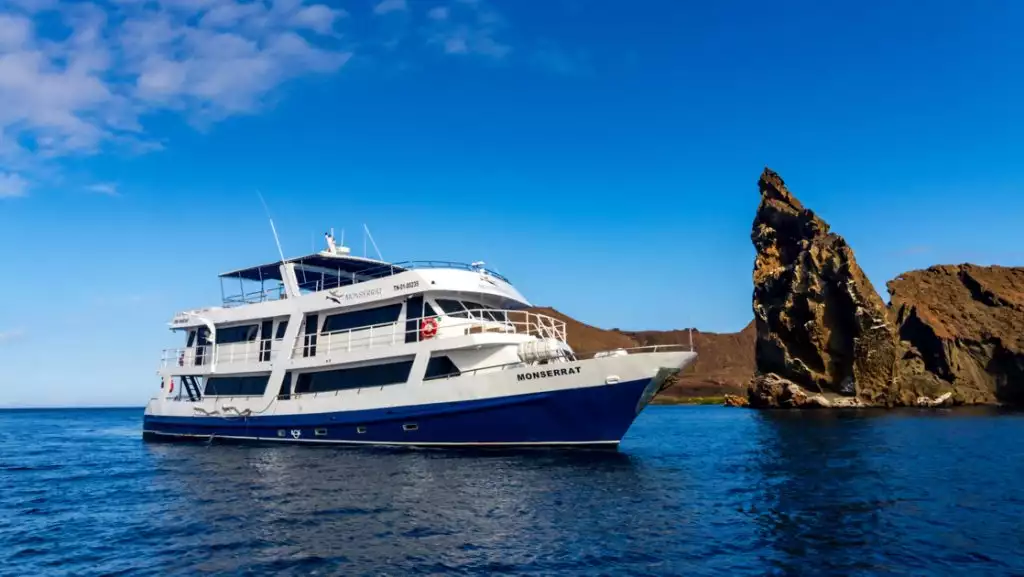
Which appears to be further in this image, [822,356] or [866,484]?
[822,356]

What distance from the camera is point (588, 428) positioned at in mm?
19703

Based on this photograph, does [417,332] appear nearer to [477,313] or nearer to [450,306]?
[450,306]

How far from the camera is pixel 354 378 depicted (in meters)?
22.9

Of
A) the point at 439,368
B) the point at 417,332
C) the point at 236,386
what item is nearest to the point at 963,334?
the point at 439,368

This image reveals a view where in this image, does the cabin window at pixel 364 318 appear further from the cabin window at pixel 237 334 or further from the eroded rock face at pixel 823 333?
the eroded rock face at pixel 823 333

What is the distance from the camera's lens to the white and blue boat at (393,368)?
63.8 ft

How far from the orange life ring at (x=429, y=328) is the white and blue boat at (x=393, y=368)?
0.04 meters

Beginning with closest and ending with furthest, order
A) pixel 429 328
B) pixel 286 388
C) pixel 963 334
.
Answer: pixel 429 328 < pixel 286 388 < pixel 963 334

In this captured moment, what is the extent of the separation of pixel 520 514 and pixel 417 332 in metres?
10.6

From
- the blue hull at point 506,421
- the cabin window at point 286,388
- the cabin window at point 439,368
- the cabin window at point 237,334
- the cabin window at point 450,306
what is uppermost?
the cabin window at point 450,306

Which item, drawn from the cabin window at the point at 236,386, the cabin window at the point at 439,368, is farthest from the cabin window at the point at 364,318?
the cabin window at the point at 236,386

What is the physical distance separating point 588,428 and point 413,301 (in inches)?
305

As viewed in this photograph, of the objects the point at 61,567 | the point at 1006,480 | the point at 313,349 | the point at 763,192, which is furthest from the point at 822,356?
the point at 61,567

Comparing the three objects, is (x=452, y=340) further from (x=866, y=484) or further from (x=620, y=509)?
(x=866, y=484)
